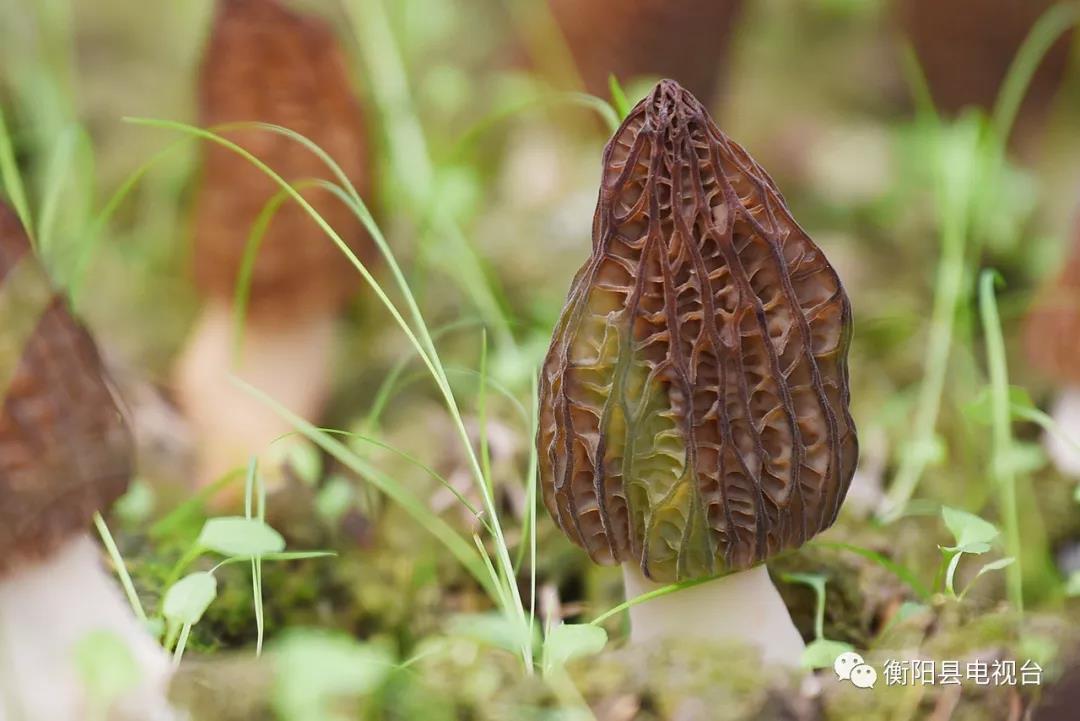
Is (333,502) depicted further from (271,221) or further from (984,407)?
(984,407)

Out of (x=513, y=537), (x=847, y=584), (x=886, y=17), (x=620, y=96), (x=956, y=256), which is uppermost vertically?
(x=886, y=17)

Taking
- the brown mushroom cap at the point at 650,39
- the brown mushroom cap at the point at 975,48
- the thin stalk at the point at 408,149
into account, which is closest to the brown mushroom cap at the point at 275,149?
the thin stalk at the point at 408,149

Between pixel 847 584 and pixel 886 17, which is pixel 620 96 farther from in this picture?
pixel 886 17

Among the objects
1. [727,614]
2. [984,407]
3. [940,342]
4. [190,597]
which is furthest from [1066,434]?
[190,597]

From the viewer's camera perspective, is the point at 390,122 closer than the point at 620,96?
No

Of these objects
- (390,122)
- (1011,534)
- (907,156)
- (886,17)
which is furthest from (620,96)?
(886,17)

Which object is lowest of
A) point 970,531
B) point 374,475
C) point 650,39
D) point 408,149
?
point 374,475

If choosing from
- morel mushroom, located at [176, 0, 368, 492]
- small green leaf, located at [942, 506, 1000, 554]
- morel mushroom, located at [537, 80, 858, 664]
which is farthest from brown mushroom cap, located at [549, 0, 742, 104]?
small green leaf, located at [942, 506, 1000, 554]
